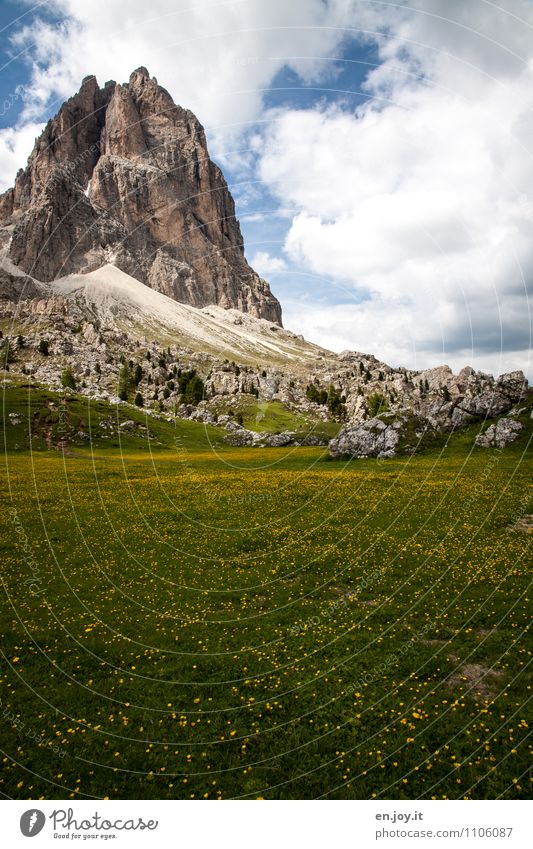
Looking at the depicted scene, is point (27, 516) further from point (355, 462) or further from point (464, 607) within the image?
point (355, 462)

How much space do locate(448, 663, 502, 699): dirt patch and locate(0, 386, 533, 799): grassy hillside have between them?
0.06m

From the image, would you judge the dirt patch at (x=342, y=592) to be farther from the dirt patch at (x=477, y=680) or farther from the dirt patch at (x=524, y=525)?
the dirt patch at (x=524, y=525)

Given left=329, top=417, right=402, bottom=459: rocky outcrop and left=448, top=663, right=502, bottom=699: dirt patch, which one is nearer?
left=448, top=663, right=502, bottom=699: dirt patch

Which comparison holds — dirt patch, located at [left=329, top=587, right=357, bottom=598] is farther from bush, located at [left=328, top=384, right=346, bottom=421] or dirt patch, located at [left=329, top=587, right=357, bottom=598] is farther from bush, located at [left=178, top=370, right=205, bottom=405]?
bush, located at [left=178, top=370, right=205, bottom=405]

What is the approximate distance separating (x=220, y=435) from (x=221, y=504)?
246 ft

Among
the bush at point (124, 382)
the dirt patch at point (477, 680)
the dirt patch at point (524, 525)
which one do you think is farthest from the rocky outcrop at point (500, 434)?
the bush at point (124, 382)

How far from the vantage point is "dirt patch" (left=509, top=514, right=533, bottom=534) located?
22958 millimetres

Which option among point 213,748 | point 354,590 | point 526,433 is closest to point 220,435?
point 526,433

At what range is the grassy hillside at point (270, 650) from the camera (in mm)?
9164
